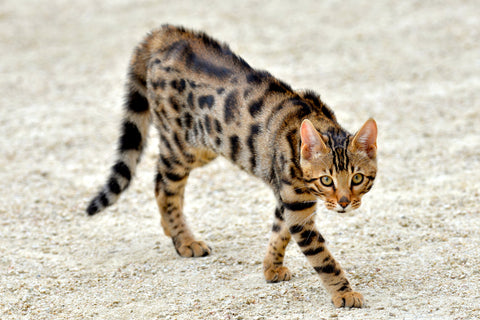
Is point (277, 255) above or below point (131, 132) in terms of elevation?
below

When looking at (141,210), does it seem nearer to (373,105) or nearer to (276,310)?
(276,310)

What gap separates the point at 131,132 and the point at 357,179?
2409 millimetres

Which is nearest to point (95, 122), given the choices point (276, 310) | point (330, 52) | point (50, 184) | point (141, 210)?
point (50, 184)

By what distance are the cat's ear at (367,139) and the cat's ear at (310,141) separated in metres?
0.23

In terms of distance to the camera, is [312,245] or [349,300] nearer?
[349,300]

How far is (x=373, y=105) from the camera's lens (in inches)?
361

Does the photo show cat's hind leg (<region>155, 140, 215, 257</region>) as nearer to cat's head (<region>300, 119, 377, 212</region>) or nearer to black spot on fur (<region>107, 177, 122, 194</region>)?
black spot on fur (<region>107, 177, 122, 194</region>)

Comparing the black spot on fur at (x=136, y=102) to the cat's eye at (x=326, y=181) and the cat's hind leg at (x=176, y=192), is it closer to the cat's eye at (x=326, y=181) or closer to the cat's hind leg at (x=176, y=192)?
the cat's hind leg at (x=176, y=192)

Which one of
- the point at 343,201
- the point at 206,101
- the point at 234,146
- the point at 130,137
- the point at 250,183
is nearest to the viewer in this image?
the point at 343,201

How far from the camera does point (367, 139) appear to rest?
4.55m

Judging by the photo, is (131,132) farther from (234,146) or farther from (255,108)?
(255,108)

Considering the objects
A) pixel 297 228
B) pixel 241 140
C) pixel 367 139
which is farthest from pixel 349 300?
pixel 241 140

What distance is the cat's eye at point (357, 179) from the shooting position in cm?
452

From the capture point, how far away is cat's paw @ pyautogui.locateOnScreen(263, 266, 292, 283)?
5.27 metres
